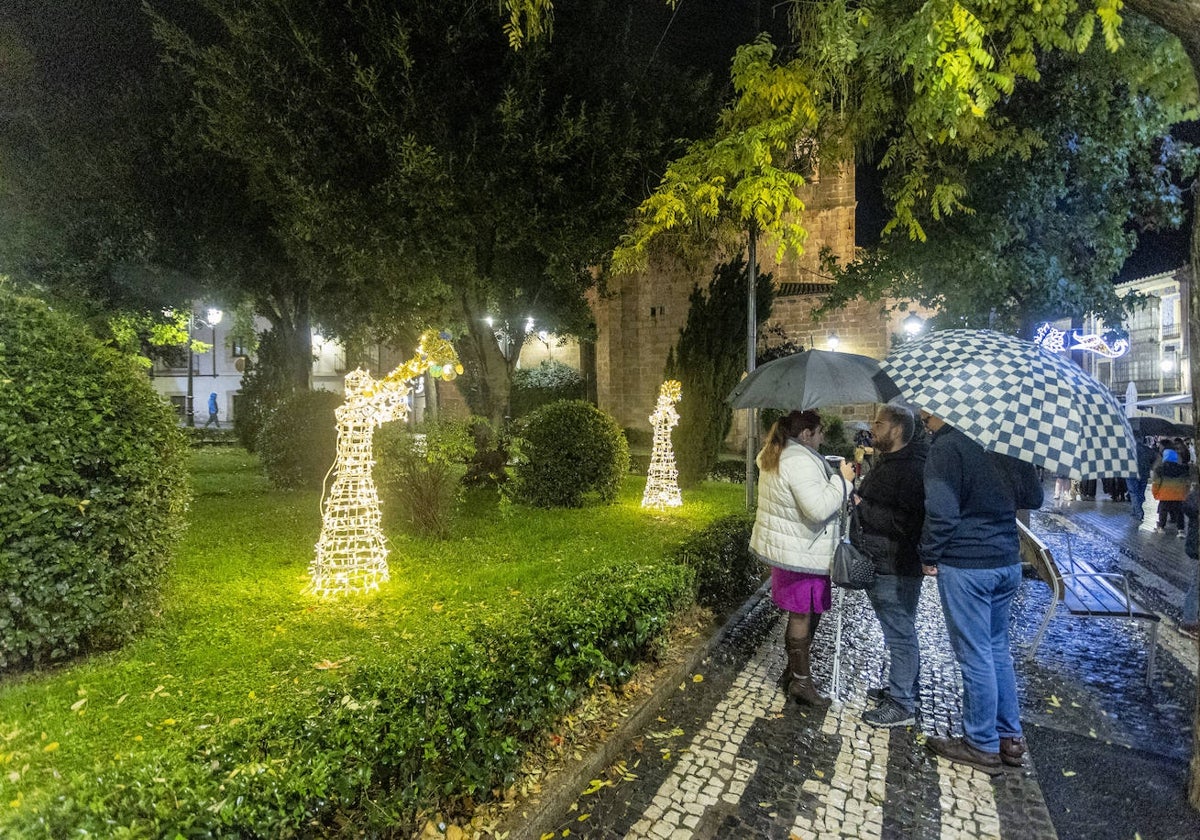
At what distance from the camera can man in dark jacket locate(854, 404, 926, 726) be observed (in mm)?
3873

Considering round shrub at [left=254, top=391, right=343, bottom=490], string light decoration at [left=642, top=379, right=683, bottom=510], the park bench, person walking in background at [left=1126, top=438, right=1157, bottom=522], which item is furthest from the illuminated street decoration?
round shrub at [left=254, top=391, right=343, bottom=490]

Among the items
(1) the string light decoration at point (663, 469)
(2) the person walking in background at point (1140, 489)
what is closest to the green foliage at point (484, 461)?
(1) the string light decoration at point (663, 469)

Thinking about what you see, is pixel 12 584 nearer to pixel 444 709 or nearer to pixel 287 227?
pixel 444 709

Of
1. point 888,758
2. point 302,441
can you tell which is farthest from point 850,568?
point 302,441

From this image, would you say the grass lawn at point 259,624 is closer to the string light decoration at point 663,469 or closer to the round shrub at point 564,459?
the round shrub at point 564,459

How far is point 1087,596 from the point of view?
500 cm

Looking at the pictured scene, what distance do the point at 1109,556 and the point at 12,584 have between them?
456 inches

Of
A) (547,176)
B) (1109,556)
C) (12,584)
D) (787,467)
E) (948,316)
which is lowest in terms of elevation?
(1109,556)

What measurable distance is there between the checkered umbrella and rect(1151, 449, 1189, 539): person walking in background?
343 inches

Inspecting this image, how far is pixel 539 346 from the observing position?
94.4ft

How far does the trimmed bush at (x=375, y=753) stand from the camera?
2061 millimetres

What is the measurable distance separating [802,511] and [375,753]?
274cm

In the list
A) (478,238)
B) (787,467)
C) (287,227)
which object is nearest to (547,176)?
(478,238)

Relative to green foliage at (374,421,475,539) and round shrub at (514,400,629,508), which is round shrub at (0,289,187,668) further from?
round shrub at (514,400,629,508)
